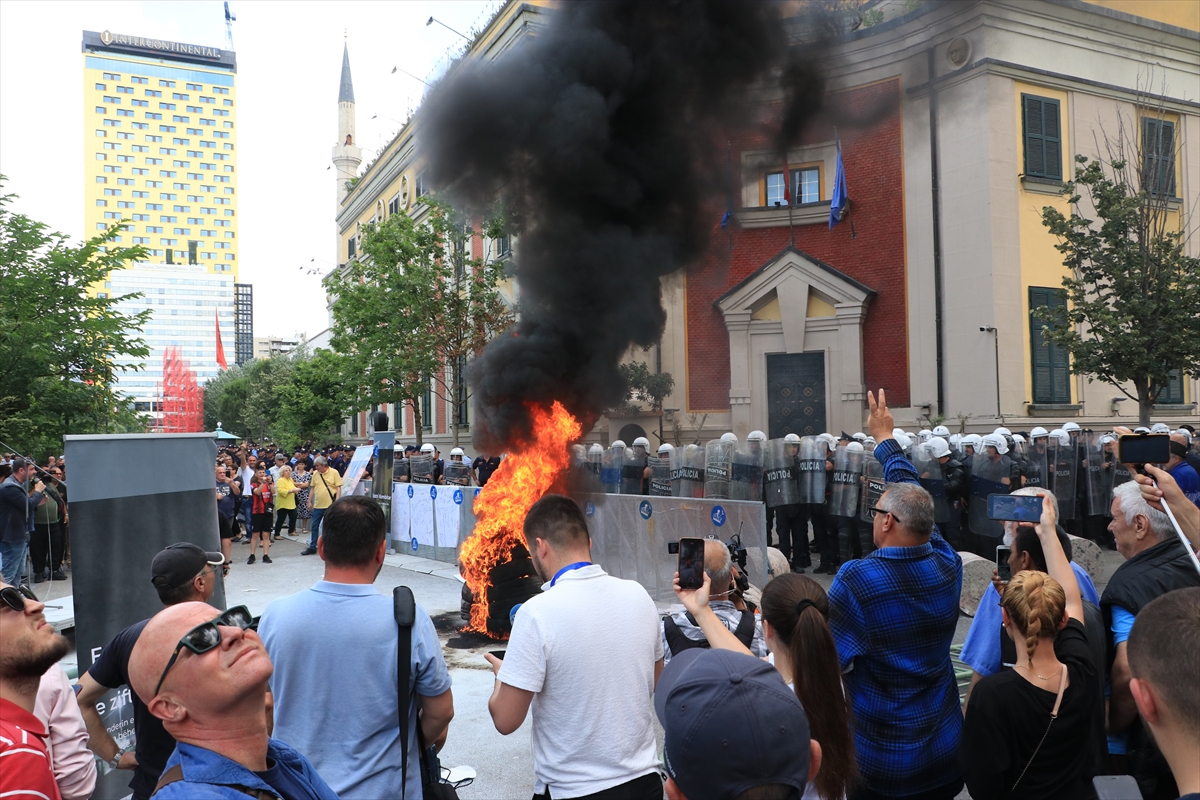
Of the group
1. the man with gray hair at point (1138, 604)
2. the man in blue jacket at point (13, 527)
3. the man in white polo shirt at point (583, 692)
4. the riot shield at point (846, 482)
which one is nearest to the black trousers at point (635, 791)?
the man in white polo shirt at point (583, 692)

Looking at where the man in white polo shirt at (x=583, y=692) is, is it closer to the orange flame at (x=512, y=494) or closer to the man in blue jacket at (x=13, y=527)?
the orange flame at (x=512, y=494)

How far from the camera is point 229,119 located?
431 ft

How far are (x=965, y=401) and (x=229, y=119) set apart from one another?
142 m

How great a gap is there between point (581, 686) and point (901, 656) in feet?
4.14

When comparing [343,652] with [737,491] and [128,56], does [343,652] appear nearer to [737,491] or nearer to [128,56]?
[737,491]

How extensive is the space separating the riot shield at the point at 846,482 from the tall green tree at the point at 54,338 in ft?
35.9

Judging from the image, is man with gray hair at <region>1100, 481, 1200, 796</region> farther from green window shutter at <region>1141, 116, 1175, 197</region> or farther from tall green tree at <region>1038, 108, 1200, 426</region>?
green window shutter at <region>1141, 116, 1175, 197</region>

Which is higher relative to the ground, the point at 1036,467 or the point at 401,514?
the point at 1036,467

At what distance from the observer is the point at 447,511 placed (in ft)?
42.4

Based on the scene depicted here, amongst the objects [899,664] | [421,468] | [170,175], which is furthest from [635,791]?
[170,175]

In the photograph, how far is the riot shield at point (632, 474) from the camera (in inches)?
541

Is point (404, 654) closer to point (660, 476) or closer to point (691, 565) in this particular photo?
point (691, 565)

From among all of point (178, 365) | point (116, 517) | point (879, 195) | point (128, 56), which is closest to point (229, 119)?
point (128, 56)

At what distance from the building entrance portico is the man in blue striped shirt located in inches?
637
